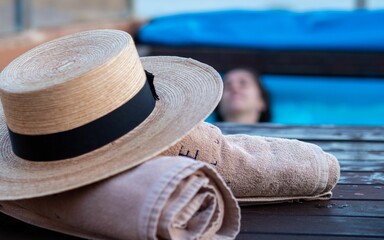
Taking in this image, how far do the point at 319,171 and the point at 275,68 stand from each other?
11.3ft

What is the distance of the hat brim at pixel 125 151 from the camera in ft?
3.87

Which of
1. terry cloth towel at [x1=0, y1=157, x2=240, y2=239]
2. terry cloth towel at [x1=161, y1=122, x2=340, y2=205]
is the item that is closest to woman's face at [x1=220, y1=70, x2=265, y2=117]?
terry cloth towel at [x1=161, y1=122, x2=340, y2=205]

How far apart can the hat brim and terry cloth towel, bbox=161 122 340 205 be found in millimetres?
78

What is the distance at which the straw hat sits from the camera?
3.95ft

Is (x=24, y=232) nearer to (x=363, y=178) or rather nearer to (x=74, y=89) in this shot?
(x=74, y=89)

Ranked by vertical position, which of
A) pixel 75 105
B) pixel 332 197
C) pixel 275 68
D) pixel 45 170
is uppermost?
pixel 75 105

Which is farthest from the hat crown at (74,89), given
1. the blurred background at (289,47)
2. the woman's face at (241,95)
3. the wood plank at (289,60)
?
→ the wood plank at (289,60)

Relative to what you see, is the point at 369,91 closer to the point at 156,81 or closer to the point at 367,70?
the point at 367,70

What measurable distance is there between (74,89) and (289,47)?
12.2ft

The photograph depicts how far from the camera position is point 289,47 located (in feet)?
15.8

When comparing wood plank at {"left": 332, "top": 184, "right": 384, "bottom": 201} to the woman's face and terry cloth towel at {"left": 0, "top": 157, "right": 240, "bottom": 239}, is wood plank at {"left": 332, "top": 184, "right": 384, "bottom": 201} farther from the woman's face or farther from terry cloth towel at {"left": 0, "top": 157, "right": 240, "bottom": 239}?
the woman's face

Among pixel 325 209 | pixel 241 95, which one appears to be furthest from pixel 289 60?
pixel 325 209

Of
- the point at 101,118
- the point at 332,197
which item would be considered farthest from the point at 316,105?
the point at 101,118

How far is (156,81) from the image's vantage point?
1505 mm
